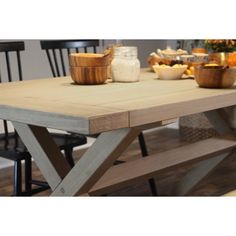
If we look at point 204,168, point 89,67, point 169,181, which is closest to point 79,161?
point 89,67

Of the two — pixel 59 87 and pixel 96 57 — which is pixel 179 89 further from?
pixel 59 87

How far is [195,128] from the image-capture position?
15.4ft

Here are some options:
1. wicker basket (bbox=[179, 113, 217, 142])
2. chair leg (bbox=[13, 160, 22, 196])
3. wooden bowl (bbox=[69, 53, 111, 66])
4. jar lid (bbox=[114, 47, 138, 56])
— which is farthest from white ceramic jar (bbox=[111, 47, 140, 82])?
wicker basket (bbox=[179, 113, 217, 142])

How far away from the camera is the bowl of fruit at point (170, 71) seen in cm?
227

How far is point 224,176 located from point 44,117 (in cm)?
242

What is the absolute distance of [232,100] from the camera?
1.95 meters

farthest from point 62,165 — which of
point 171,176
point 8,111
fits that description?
point 171,176

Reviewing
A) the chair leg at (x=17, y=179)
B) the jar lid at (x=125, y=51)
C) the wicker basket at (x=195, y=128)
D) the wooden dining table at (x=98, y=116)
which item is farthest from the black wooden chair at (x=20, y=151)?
the wicker basket at (x=195, y=128)

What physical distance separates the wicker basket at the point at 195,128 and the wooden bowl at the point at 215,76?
250 cm

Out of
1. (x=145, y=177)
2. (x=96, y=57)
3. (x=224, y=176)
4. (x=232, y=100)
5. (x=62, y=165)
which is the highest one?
(x=96, y=57)

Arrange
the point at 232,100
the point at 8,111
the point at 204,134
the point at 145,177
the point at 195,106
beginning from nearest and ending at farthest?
1. the point at 8,111
2. the point at 195,106
3. the point at 232,100
4. the point at 145,177
5. the point at 204,134

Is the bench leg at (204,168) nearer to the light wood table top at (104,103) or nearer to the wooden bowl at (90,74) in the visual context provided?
the light wood table top at (104,103)

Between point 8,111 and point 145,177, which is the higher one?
point 8,111

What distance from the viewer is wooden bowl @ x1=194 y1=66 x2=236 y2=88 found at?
6.35ft
